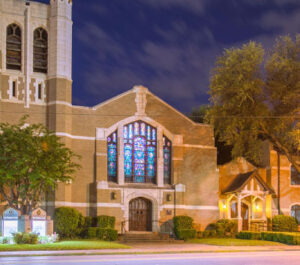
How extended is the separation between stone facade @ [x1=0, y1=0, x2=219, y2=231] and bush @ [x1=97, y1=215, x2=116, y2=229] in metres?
0.92

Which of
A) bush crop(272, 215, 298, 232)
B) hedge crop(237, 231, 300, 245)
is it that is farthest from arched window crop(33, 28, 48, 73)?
bush crop(272, 215, 298, 232)

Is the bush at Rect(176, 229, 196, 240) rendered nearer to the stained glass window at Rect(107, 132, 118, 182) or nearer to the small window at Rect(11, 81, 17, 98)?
the stained glass window at Rect(107, 132, 118, 182)

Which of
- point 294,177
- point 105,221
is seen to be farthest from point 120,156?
point 294,177

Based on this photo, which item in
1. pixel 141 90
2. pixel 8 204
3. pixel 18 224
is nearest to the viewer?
pixel 18 224

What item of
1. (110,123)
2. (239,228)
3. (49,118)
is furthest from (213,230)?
(49,118)

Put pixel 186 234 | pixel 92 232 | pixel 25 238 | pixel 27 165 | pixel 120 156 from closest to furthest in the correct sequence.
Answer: pixel 25 238 < pixel 27 165 < pixel 92 232 < pixel 186 234 < pixel 120 156

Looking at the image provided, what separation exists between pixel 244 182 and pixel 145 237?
8.55 meters

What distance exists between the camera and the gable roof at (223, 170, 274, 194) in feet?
137

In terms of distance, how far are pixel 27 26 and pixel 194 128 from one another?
46.1 ft

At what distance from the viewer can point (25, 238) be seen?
29.8m

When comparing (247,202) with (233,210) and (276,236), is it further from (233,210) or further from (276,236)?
(276,236)

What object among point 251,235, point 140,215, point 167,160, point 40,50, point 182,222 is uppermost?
point 40,50

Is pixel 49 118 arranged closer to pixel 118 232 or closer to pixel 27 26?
pixel 27 26

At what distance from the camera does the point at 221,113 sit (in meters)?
39.5
